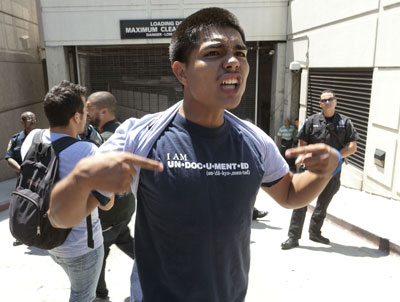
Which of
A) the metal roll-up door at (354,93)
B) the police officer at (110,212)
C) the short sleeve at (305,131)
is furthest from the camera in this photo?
the metal roll-up door at (354,93)

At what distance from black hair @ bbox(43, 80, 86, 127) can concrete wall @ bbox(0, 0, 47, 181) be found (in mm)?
8256

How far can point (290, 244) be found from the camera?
4.66 m

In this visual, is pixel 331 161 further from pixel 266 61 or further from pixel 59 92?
pixel 266 61

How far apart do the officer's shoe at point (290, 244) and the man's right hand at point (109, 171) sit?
12.7ft

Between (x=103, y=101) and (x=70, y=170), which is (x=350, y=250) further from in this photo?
(x=70, y=170)

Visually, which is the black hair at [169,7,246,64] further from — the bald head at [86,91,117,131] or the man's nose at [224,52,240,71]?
the bald head at [86,91,117,131]

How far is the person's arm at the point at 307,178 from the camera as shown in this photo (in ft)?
4.84

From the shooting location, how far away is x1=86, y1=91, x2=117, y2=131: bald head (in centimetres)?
358

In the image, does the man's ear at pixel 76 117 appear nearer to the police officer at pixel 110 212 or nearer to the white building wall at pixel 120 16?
the police officer at pixel 110 212

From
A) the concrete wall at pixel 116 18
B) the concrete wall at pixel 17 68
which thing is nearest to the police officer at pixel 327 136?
the concrete wall at pixel 116 18

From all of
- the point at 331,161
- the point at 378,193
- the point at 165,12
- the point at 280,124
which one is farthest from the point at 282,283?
the point at 165,12

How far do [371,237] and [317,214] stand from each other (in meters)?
0.78

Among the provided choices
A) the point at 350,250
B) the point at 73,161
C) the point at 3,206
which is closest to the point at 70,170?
the point at 73,161

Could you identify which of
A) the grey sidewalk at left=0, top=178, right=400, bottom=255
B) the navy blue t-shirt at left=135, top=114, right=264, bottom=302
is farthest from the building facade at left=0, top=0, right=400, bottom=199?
the navy blue t-shirt at left=135, top=114, right=264, bottom=302
